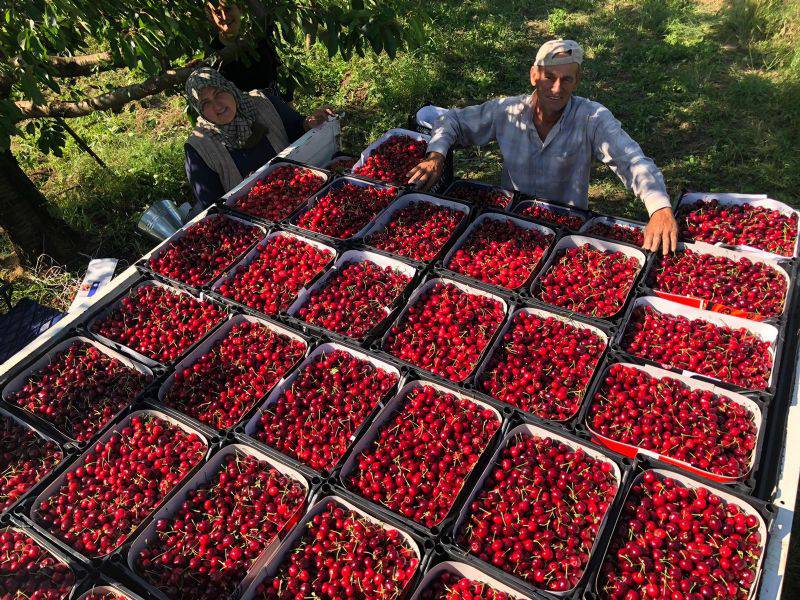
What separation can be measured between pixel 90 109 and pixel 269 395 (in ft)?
12.5

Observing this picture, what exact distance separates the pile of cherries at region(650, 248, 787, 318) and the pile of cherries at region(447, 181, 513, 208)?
4.97 ft

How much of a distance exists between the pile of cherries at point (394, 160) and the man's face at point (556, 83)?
1270 millimetres

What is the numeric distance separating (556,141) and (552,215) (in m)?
0.77

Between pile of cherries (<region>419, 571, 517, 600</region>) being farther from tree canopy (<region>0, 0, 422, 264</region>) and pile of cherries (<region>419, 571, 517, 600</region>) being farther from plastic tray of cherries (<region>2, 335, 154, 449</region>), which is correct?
tree canopy (<region>0, 0, 422, 264</region>)

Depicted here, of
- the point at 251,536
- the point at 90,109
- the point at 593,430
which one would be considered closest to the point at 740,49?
the point at 593,430

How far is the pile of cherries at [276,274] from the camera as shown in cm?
414

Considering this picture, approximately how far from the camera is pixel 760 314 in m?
3.45

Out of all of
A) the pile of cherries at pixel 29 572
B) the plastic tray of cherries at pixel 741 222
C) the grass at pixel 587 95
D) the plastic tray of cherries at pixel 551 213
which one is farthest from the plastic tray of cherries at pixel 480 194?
the pile of cherries at pixel 29 572

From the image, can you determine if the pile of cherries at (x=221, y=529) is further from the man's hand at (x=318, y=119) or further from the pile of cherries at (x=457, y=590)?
the man's hand at (x=318, y=119)

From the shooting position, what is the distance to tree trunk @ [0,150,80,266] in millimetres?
6180

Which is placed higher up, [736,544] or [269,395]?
[269,395]

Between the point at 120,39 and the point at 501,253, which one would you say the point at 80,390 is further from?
the point at 501,253

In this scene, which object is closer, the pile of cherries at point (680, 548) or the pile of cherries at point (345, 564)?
the pile of cherries at point (680, 548)

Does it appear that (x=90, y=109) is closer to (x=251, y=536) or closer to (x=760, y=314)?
(x=251, y=536)
